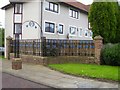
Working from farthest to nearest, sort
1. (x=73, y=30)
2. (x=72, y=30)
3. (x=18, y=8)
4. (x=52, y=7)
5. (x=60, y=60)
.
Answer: (x=73, y=30)
(x=72, y=30)
(x=18, y=8)
(x=52, y=7)
(x=60, y=60)

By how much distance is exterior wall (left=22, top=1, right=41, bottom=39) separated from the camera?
22.7m

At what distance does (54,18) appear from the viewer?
80.8 ft

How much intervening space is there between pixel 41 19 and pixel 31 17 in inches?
55.7

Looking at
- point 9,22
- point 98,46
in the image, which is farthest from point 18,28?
point 98,46

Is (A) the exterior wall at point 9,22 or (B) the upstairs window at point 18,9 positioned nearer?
(B) the upstairs window at point 18,9

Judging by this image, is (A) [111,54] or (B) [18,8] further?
(B) [18,8]

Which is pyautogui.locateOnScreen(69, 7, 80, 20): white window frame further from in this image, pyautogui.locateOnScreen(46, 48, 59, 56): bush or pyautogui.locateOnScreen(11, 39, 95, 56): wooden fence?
pyautogui.locateOnScreen(46, 48, 59, 56): bush

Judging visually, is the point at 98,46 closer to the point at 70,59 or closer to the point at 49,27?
the point at 70,59

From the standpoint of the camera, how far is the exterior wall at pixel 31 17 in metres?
22.7

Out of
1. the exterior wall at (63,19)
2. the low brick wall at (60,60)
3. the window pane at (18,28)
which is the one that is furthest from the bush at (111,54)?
the window pane at (18,28)

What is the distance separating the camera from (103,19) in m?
16.8

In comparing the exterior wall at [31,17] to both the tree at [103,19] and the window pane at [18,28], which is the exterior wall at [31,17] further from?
the tree at [103,19]

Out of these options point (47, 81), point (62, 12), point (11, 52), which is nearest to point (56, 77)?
point (47, 81)

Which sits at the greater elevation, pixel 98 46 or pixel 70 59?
pixel 98 46
